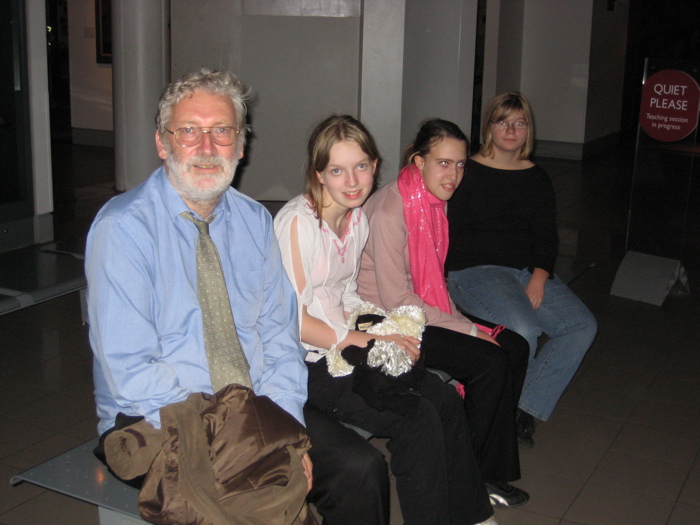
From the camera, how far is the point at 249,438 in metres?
2.03

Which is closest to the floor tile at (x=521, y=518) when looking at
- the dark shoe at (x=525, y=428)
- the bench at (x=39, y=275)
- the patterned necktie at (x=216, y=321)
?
the dark shoe at (x=525, y=428)

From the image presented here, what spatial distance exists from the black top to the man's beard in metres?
1.69

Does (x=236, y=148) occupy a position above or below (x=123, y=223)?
above

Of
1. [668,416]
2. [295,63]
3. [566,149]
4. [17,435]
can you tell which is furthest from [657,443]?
[566,149]

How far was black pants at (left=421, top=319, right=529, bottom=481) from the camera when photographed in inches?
123

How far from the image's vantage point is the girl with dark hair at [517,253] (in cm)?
369

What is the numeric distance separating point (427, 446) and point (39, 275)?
2405 mm

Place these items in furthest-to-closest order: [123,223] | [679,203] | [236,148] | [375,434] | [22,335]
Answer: [679,203] → [22,335] → [375,434] → [236,148] → [123,223]

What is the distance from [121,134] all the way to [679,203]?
20.9ft

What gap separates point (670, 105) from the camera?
248 inches

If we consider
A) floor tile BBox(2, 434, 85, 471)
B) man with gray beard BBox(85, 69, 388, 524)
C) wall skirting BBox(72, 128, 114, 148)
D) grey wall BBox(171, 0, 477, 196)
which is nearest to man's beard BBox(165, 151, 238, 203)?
man with gray beard BBox(85, 69, 388, 524)

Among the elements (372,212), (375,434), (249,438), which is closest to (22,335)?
(372,212)

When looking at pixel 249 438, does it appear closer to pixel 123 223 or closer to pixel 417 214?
pixel 123 223

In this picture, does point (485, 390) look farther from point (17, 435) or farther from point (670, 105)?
point (670, 105)
